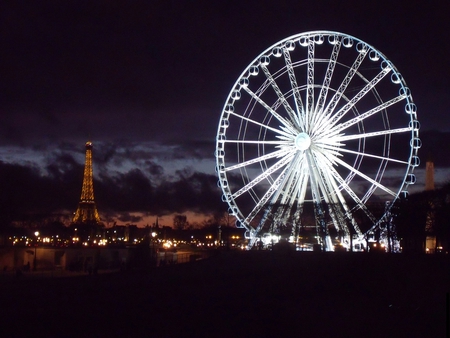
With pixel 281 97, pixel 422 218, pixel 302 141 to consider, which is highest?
pixel 281 97

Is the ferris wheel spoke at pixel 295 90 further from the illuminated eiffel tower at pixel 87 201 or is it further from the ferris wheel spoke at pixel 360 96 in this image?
the illuminated eiffel tower at pixel 87 201

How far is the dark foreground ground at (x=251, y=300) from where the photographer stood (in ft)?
70.3

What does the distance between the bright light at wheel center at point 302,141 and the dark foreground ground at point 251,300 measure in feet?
17.7

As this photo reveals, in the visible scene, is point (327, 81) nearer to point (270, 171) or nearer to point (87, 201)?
point (270, 171)

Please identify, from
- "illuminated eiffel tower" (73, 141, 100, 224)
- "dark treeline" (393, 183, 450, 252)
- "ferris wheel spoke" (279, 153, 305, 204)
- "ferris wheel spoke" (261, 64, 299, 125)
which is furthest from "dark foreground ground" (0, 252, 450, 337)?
"illuminated eiffel tower" (73, 141, 100, 224)

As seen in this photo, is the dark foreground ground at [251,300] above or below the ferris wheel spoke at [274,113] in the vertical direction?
below

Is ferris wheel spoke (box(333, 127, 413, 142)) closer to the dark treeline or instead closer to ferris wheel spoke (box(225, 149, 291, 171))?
ferris wheel spoke (box(225, 149, 291, 171))

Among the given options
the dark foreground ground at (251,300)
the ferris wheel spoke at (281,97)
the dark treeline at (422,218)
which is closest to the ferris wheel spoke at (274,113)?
the ferris wheel spoke at (281,97)

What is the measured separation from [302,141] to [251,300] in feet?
33.0

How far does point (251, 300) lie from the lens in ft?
86.9

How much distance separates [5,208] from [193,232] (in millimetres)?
67839

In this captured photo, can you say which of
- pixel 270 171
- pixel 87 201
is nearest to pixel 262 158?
pixel 270 171

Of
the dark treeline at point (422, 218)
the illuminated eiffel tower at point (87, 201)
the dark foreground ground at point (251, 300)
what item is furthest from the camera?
the illuminated eiffel tower at point (87, 201)

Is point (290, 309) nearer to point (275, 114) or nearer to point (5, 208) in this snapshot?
point (275, 114)
